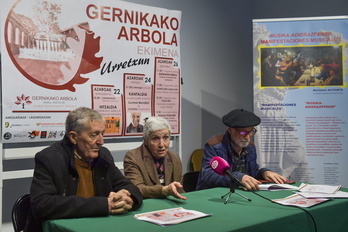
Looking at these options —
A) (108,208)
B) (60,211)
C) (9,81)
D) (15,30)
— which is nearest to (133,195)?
(108,208)

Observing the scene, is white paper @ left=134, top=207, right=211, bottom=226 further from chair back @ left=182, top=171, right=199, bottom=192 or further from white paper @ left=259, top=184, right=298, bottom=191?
chair back @ left=182, top=171, right=199, bottom=192

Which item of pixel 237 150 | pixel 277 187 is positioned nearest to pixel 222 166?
pixel 277 187

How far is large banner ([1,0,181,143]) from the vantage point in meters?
3.13

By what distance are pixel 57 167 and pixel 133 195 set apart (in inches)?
16.7

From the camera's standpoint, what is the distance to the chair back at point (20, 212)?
2164 mm

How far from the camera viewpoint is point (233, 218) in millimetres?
1886

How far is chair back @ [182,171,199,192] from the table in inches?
28.9

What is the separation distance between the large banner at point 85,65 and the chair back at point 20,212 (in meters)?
1.01

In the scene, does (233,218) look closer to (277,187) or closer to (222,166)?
(222,166)

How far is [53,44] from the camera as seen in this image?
10.9 ft

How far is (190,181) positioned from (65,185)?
136 centimetres

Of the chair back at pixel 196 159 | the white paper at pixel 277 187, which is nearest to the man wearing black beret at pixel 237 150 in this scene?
the white paper at pixel 277 187

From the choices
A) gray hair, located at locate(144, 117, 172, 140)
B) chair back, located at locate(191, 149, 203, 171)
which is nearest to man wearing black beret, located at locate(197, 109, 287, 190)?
gray hair, located at locate(144, 117, 172, 140)

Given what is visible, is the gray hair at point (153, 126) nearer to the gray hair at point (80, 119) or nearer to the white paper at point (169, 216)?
the gray hair at point (80, 119)
